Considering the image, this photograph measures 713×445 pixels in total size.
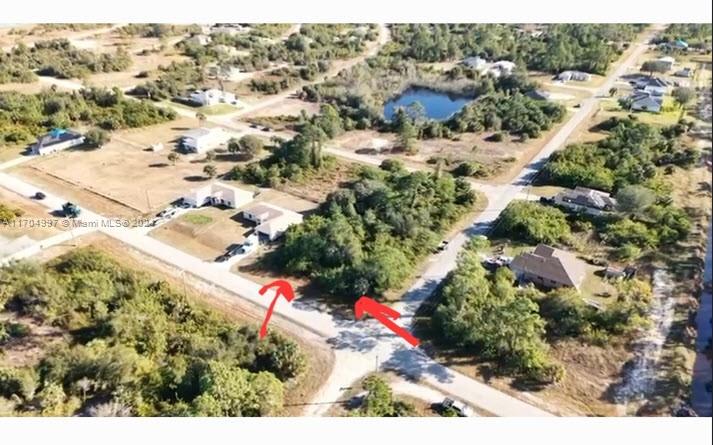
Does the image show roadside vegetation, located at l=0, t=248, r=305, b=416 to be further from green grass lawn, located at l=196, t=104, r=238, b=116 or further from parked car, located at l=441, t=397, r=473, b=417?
green grass lawn, located at l=196, t=104, r=238, b=116

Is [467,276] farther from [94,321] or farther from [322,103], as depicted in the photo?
[322,103]

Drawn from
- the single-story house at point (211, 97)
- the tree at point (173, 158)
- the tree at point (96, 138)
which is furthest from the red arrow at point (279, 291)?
the single-story house at point (211, 97)

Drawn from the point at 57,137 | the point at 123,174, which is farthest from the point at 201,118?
the point at 123,174

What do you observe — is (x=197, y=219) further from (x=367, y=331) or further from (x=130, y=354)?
(x=367, y=331)

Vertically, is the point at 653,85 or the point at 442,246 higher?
the point at 653,85

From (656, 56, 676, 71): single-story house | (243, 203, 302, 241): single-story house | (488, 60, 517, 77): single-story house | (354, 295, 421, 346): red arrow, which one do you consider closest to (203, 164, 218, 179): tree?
(243, 203, 302, 241): single-story house

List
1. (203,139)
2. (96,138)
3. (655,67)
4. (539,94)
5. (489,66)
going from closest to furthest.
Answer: (96,138)
(203,139)
(539,94)
(655,67)
(489,66)
